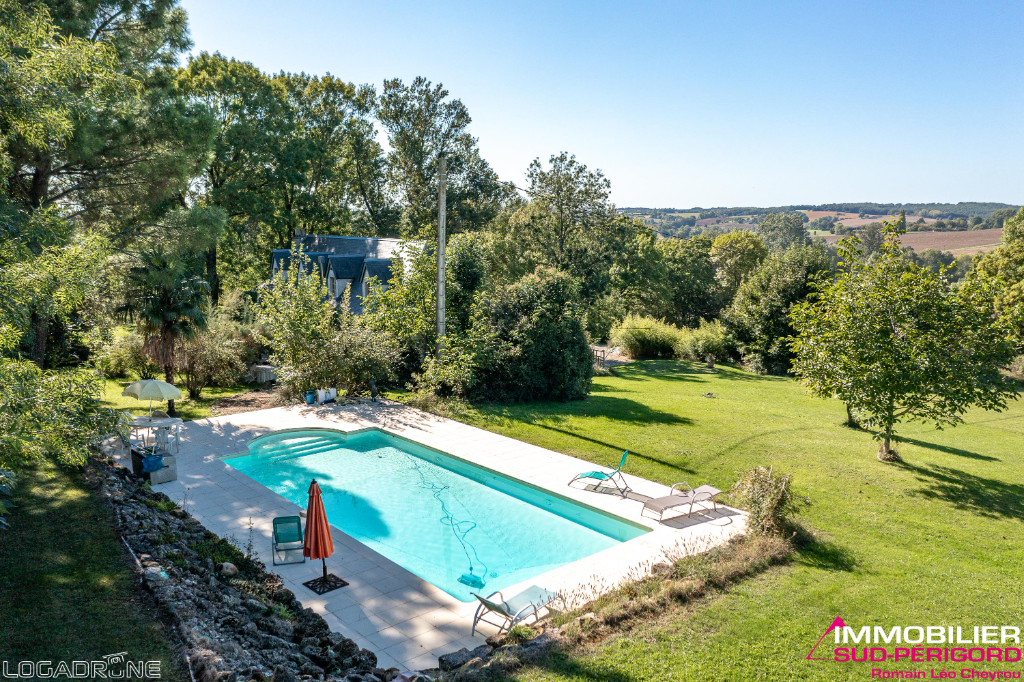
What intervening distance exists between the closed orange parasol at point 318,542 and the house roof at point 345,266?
2210 centimetres

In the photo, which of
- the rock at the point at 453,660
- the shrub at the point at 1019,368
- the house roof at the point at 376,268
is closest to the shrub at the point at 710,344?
the shrub at the point at 1019,368

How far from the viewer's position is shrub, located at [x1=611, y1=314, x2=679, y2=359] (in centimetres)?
3488

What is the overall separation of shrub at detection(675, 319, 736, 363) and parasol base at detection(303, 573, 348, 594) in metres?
27.9

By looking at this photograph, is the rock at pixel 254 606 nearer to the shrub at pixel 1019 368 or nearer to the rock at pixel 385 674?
the rock at pixel 385 674

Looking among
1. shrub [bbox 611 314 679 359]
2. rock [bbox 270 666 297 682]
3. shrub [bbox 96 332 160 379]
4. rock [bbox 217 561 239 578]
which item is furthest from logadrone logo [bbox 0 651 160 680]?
shrub [bbox 611 314 679 359]

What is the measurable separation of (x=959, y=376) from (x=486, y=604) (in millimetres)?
9839

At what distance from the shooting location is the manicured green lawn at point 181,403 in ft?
57.6

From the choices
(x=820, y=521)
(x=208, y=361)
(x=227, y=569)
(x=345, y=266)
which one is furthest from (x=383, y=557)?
(x=345, y=266)

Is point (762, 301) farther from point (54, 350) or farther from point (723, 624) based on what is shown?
point (54, 350)

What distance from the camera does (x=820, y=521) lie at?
32.3 feet

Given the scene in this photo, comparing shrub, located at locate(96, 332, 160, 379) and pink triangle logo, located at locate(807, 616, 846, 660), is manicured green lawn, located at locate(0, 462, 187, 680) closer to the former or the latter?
pink triangle logo, located at locate(807, 616, 846, 660)

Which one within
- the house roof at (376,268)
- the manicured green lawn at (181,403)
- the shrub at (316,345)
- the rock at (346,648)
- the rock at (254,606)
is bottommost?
the manicured green lawn at (181,403)

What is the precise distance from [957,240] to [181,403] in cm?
11918

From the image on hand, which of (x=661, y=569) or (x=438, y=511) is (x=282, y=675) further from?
(x=438, y=511)
